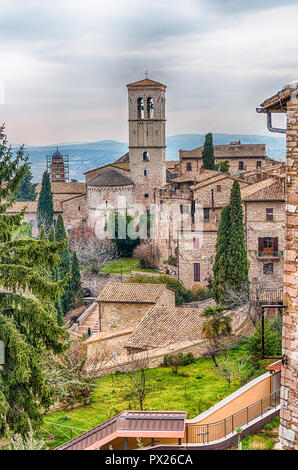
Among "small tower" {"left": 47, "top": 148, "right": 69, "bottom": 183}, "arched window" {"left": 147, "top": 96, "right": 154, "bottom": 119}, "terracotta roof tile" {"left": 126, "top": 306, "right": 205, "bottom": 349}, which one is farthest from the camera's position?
"small tower" {"left": 47, "top": 148, "right": 69, "bottom": 183}

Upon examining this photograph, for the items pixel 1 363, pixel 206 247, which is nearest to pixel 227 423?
pixel 1 363

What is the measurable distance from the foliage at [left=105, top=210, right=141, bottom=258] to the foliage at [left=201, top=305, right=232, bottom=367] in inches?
633

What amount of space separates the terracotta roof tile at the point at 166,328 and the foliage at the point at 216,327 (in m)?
0.38

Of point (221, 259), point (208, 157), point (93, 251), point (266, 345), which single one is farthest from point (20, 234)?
point (208, 157)

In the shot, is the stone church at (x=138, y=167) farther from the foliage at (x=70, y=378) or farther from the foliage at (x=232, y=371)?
the foliage at (x=232, y=371)

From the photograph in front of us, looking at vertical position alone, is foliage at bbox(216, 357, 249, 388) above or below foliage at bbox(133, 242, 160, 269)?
below

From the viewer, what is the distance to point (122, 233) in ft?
113

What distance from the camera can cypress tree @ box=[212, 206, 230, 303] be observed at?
2188 cm

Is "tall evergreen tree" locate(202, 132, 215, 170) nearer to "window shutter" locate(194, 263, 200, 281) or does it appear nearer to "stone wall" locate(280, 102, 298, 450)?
"window shutter" locate(194, 263, 200, 281)

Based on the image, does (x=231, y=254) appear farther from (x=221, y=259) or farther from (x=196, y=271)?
(x=196, y=271)

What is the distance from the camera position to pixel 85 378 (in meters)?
13.7

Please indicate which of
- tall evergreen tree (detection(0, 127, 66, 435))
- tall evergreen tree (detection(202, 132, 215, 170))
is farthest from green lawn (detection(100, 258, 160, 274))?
tall evergreen tree (detection(0, 127, 66, 435))

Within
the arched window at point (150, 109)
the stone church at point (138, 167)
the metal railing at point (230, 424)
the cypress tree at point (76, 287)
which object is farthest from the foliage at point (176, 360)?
the arched window at point (150, 109)
